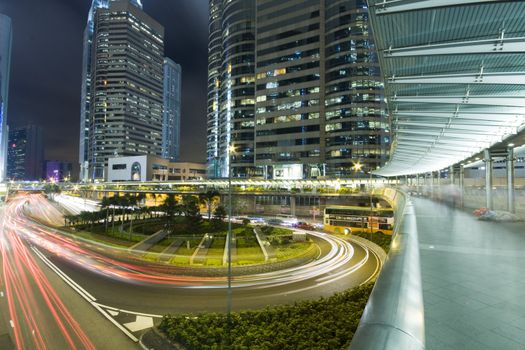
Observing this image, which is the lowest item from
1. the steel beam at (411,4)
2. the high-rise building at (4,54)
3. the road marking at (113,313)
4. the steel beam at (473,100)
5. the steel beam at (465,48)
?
the road marking at (113,313)

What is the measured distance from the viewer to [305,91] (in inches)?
2972

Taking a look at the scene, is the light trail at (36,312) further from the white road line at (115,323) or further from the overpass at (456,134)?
the overpass at (456,134)

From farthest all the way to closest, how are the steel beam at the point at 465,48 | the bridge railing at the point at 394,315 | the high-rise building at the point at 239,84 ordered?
the high-rise building at the point at 239,84, the steel beam at the point at 465,48, the bridge railing at the point at 394,315

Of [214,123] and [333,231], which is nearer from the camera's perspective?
[333,231]

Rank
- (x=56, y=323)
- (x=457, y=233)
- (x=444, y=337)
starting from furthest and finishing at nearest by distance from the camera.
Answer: (x=56, y=323) < (x=457, y=233) < (x=444, y=337)

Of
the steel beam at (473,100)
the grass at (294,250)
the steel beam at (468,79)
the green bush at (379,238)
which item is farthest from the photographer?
the green bush at (379,238)

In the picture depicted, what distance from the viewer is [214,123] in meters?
112

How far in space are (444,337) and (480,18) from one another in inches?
328

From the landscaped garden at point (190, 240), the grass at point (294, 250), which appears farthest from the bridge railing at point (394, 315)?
the grass at point (294, 250)

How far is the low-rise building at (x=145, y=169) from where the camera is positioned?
99562mm

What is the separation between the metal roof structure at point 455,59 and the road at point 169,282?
44.8ft

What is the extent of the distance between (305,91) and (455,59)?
227 feet

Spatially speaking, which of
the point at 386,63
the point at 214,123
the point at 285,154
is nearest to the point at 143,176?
the point at 214,123

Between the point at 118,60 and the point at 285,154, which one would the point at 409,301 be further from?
the point at 118,60
